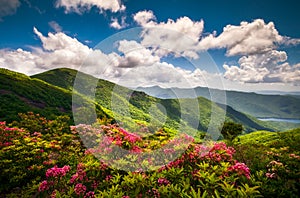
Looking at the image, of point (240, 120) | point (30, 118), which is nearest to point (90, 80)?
point (30, 118)

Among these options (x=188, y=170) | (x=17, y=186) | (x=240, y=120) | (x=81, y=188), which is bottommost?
(x=240, y=120)

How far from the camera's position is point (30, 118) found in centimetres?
1158

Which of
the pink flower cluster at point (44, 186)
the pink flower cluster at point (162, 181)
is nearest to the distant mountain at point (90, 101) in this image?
the pink flower cluster at point (162, 181)

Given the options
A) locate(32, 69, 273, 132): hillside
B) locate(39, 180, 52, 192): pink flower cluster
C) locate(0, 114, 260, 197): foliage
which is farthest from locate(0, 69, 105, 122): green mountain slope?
A: locate(32, 69, 273, 132): hillside

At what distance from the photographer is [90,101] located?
38.7 m

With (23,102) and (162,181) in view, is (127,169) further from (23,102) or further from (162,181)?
(23,102)

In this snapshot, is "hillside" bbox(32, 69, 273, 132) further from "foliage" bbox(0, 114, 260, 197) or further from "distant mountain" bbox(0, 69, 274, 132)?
"foliage" bbox(0, 114, 260, 197)

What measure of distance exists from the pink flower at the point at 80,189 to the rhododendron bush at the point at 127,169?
1 centimetres

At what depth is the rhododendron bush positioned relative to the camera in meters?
3.88

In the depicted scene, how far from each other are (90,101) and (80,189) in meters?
35.9

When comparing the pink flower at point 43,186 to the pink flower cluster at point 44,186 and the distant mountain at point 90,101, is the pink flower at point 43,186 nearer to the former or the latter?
the pink flower cluster at point 44,186

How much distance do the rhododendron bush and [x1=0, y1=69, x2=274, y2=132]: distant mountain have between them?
1.41 metres

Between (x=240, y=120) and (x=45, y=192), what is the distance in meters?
190

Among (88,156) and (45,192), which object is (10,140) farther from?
(88,156)
